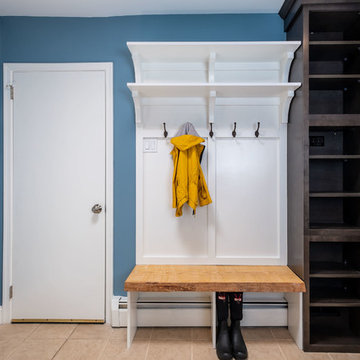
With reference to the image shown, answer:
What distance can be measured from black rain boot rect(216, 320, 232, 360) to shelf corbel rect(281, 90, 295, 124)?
5.29 feet

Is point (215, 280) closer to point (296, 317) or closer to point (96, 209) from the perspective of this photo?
point (296, 317)

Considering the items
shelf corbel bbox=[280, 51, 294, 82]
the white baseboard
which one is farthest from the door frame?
shelf corbel bbox=[280, 51, 294, 82]

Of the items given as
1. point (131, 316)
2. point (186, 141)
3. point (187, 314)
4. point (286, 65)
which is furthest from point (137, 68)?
point (187, 314)

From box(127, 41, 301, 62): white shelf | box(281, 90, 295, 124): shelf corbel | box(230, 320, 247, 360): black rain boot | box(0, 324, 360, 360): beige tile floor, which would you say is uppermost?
box(127, 41, 301, 62): white shelf

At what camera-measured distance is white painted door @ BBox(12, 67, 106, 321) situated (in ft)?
7.66

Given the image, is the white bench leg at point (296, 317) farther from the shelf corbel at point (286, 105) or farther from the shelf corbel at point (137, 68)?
the shelf corbel at point (137, 68)

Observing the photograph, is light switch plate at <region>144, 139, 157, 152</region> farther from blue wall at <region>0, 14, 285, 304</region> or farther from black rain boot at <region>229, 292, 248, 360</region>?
black rain boot at <region>229, 292, 248, 360</region>

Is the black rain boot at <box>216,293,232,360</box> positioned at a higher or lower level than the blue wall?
lower

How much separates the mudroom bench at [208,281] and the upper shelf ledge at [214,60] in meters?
1.49

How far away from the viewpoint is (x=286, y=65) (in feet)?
7.14

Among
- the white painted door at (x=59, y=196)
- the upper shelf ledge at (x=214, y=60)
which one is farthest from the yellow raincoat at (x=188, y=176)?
the white painted door at (x=59, y=196)

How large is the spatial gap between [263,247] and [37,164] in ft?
6.56

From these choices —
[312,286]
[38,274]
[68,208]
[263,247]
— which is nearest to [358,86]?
[263,247]

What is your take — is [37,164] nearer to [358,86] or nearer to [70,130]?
[70,130]
